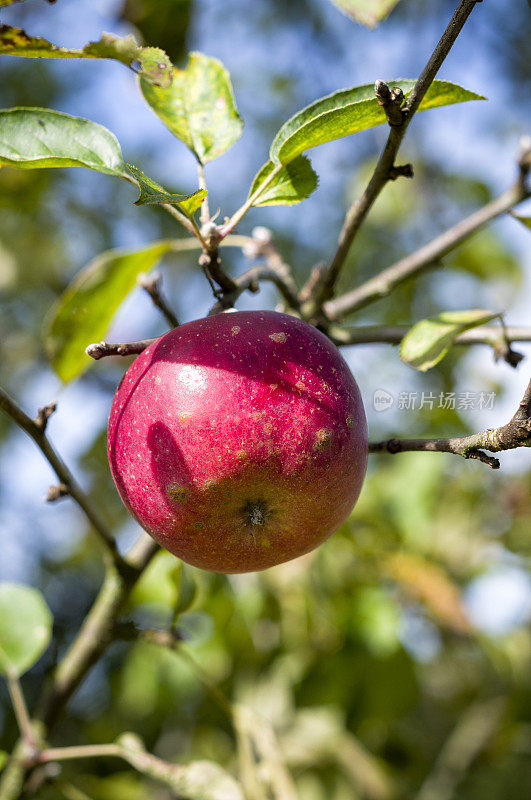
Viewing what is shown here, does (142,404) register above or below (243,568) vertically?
above

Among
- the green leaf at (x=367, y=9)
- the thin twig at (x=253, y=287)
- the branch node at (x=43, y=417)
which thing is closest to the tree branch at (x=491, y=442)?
the thin twig at (x=253, y=287)

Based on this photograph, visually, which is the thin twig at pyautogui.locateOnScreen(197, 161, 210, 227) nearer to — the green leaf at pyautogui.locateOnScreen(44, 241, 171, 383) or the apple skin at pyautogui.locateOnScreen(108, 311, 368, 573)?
the apple skin at pyautogui.locateOnScreen(108, 311, 368, 573)

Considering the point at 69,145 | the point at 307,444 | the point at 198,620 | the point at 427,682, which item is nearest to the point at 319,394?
the point at 307,444

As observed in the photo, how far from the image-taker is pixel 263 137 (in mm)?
3002

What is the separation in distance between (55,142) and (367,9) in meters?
0.39

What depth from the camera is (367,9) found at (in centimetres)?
77

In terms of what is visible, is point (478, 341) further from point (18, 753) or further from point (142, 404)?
point (18, 753)

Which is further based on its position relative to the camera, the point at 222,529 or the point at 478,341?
the point at 478,341

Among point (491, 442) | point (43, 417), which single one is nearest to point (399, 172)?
point (491, 442)

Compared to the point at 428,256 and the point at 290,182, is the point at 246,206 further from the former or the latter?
the point at 428,256

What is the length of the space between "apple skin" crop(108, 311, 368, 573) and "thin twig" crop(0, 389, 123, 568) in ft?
0.35

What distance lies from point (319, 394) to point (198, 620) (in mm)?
1202

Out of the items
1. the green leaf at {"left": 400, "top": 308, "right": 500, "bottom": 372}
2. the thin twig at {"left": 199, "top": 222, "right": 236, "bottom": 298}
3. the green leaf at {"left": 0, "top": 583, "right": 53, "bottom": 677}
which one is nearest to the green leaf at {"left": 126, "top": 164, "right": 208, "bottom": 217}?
the thin twig at {"left": 199, "top": 222, "right": 236, "bottom": 298}

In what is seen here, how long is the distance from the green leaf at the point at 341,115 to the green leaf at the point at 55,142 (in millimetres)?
157
